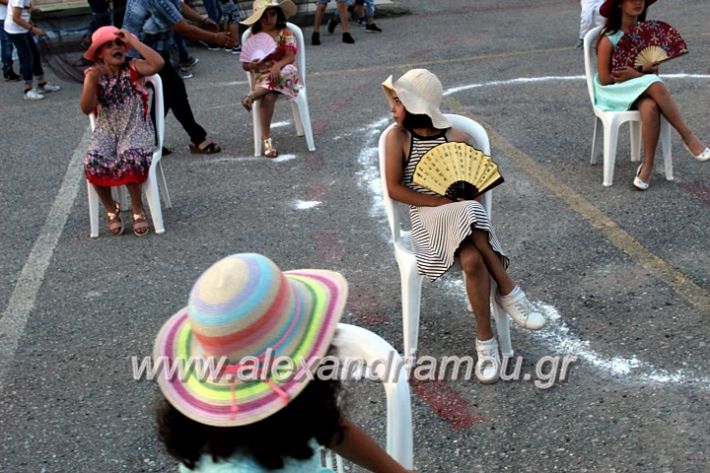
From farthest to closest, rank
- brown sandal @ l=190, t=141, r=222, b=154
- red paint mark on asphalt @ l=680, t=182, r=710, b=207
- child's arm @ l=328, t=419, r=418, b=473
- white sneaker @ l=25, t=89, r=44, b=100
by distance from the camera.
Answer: white sneaker @ l=25, t=89, r=44, b=100
brown sandal @ l=190, t=141, r=222, b=154
red paint mark on asphalt @ l=680, t=182, r=710, b=207
child's arm @ l=328, t=419, r=418, b=473

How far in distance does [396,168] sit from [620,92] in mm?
2378

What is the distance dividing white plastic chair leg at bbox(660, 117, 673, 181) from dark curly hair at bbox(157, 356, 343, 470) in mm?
4326

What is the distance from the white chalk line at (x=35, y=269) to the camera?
14.8ft

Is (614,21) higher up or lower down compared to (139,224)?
higher up

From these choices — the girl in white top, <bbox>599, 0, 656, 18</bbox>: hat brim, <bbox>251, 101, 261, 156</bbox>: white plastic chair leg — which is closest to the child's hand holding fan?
<bbox>599, 0, 656, 18</bbox>: hat brim

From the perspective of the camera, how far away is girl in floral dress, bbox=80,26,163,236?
5.66 m

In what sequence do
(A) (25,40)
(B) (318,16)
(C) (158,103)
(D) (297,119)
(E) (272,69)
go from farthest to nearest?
(B) (318,16) → (A) (25,40) → (D) (297,119) → (E) (272,69) → (C) (158,103)

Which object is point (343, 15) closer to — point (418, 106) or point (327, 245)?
point (327, 245)

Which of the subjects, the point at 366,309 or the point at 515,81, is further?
the point at 515,81

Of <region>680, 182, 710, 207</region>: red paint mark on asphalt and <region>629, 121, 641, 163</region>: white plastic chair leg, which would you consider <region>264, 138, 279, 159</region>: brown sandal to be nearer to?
<region>629, 121, 641, 163</region>: white plastic chair leg

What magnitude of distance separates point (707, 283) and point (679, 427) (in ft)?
4.26

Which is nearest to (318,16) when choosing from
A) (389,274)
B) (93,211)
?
(93,211)

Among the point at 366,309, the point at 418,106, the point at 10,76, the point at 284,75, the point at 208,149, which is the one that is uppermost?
the point at 418,106

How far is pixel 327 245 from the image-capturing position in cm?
537
